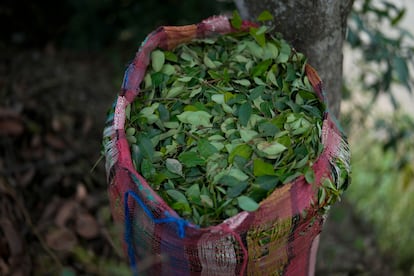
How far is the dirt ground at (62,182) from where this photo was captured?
1.48m

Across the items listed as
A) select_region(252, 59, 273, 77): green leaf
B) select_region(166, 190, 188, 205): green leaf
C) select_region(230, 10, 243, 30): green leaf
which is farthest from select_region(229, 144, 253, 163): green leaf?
select_region(230, 10, 243, 30): green leaf

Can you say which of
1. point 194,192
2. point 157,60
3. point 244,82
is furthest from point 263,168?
point 157,60

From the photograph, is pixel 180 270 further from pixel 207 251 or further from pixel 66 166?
pixel 66 166

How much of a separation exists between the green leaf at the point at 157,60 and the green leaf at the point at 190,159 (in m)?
0.23

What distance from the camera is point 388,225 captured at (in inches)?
84.0

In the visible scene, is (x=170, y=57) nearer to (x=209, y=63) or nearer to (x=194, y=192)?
(x=209, y=63)

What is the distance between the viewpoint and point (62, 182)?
1.69 m

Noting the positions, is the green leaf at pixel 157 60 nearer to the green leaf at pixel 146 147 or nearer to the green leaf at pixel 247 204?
the green leaf at pixel 146 147

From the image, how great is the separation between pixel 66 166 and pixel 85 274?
0.41 m

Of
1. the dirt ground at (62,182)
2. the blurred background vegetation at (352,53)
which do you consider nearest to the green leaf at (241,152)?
the dirt ground at (62,182)

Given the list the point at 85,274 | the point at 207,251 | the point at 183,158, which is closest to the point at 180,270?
the point at 207,251

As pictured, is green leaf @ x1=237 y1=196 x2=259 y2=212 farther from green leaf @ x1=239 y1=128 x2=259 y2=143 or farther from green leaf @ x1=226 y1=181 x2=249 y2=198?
green leaf @ x1=239 y1=128 x2=259 y2=143

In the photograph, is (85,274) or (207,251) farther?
(85,274)

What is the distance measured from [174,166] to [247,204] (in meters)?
0.17
